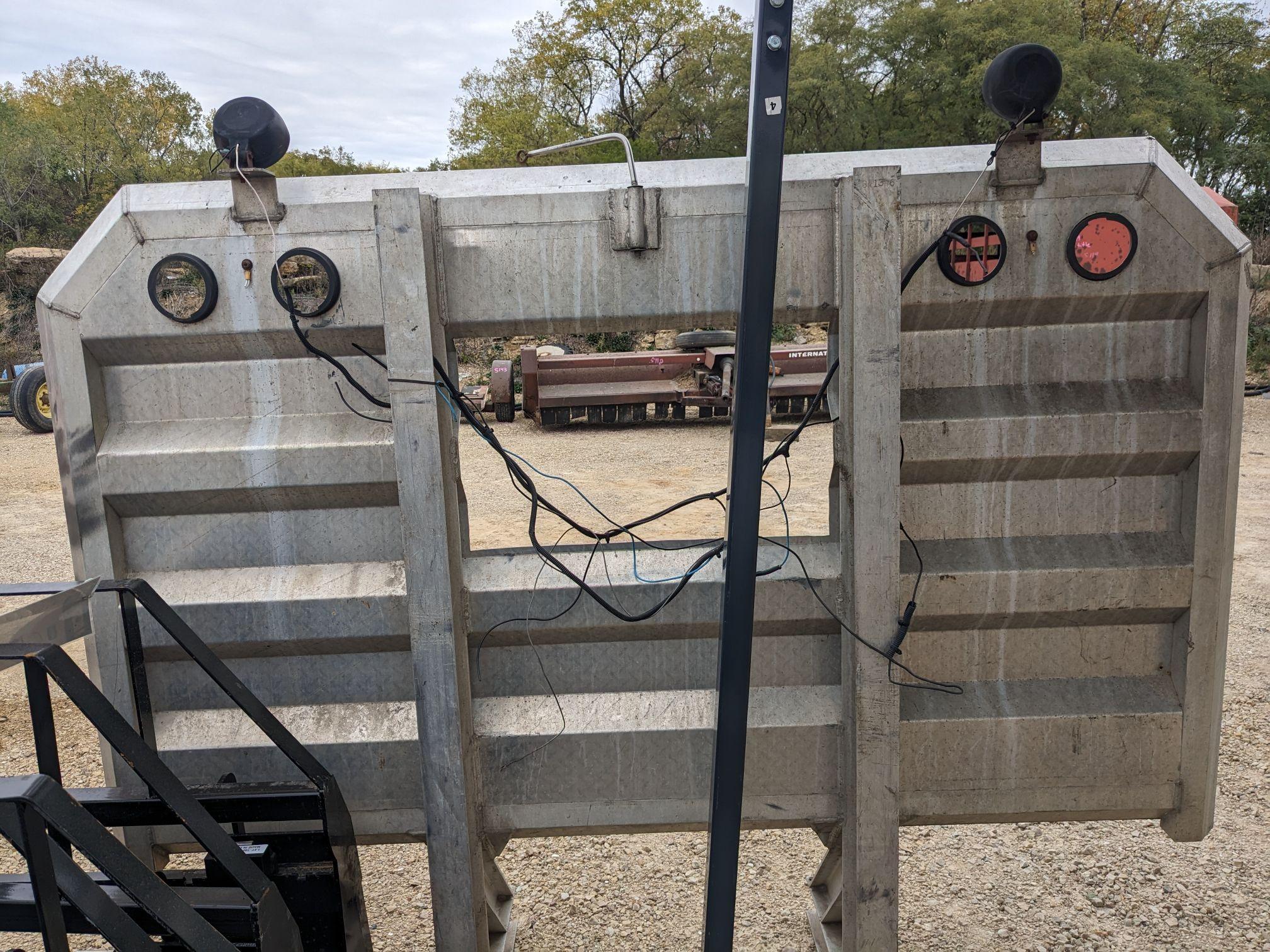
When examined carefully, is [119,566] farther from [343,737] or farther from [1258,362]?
[1258,362]

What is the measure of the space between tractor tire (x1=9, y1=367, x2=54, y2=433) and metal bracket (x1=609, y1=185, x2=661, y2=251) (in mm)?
14974

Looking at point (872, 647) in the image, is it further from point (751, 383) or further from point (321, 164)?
point (321, 164)

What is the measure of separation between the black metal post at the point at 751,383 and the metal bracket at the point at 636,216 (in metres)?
0.44

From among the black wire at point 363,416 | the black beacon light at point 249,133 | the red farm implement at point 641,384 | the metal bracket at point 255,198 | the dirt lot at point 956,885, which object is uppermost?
the black beacon light at point 249,133

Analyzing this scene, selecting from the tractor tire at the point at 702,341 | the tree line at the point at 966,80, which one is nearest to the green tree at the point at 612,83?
the tree line at the point at 966,80

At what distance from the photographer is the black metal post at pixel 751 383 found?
1644 mm

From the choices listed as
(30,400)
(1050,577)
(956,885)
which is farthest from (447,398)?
(30,400)

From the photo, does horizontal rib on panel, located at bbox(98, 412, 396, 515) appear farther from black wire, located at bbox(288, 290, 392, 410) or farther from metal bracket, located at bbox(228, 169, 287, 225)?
metal bracket, located at bbox(228, 169, 287, 225)

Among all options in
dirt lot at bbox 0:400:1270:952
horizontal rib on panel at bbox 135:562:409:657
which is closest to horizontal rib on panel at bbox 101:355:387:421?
horizontal rib on panel at bbox 135:562:409:657

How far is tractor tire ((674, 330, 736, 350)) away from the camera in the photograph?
1548cm

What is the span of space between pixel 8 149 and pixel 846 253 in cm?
3949

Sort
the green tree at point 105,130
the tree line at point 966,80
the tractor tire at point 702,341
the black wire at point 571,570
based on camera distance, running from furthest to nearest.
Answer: the green tree at point 105,130 → the tree line at point 966,80 → the tractor tire at point 702,341 → the black wire at point 571,570

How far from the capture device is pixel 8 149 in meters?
32.7

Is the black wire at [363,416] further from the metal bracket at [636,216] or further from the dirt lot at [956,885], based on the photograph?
the dirt lot at [956,885]
